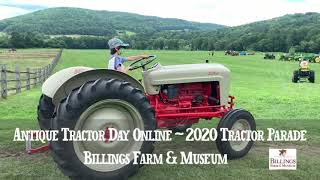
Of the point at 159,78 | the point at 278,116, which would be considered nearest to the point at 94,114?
the point at 159,78

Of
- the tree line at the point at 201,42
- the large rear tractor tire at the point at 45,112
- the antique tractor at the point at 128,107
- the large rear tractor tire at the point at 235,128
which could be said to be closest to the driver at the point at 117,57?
the antique tractor at the point at 128,107

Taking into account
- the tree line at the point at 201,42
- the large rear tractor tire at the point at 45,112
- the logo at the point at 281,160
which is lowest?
the logo at the point at 281,160

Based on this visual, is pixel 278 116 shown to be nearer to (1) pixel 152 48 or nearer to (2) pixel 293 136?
(2) pixel 293 136

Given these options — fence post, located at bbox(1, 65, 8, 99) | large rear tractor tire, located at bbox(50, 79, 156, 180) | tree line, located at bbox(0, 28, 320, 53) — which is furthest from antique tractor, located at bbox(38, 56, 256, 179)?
tree line, located at bbox(0, 28, 320, 53)

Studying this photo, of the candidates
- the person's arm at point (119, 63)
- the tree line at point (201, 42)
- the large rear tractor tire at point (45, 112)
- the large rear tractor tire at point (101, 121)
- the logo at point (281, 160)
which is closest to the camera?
the large rear tractor tire at point (101, 121)

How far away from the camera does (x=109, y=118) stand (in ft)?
18.5

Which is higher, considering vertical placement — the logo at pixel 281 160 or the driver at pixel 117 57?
the driver at pixel 117 57

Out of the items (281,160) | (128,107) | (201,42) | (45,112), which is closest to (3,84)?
(45,112)

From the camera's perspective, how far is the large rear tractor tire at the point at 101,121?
5.22 meters

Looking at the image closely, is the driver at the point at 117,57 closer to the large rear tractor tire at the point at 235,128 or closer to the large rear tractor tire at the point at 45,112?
the large rear tractor tire at the point at 45,112

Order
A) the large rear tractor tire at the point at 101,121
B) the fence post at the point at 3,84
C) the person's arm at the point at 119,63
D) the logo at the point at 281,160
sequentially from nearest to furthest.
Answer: the large rear tractor tire at the point at 101,121
the logo at the point at 281,160
the person's arm at the point at 119,63
the fence post at the point at 3,84

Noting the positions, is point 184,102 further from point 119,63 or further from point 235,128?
point 119,63

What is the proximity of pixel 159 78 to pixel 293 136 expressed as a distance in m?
3.23

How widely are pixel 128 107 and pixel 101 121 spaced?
367 mm
